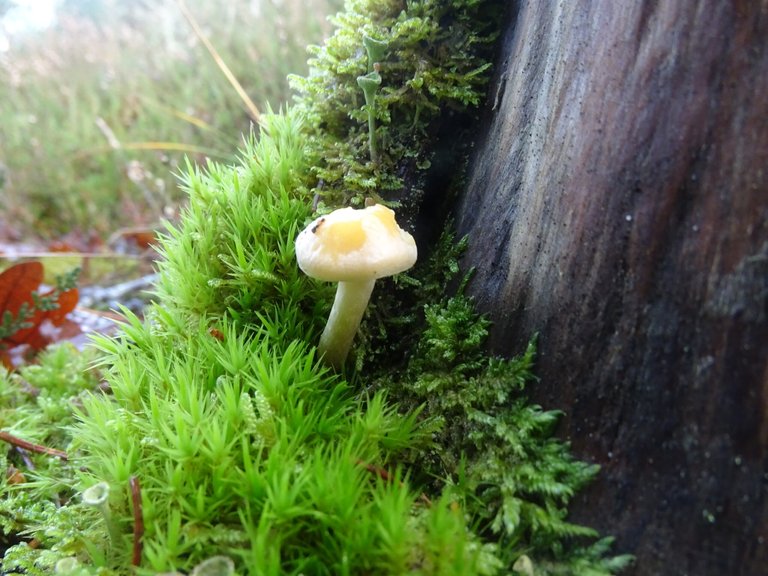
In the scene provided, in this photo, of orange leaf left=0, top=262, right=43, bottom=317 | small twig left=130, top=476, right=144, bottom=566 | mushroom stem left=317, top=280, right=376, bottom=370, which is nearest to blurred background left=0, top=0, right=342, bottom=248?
orange leaf left=0, top=262, right=43, bottom=317

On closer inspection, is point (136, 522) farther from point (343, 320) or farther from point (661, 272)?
point (661, 272)

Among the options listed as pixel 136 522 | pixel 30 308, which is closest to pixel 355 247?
pixel 136 522

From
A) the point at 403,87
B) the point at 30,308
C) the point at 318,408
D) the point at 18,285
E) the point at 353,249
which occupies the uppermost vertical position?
the point at 403,87

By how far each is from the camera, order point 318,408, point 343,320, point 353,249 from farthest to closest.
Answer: point 343,320
point 318,408
point 353,249

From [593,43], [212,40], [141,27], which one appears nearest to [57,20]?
[141,27]

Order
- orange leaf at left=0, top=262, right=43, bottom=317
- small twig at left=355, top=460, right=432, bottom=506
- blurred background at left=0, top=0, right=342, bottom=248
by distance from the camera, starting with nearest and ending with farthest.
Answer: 1. small twig at left=355, top=460, right=432, bottom=506
2. orange leaf at left=0, top=262, right=43, bottom=317
3. blurred background at left=0, top=0, right=342, bottom=248

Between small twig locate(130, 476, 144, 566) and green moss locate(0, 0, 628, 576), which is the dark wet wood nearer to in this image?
green moss locate(0, 0, 628, 576)
